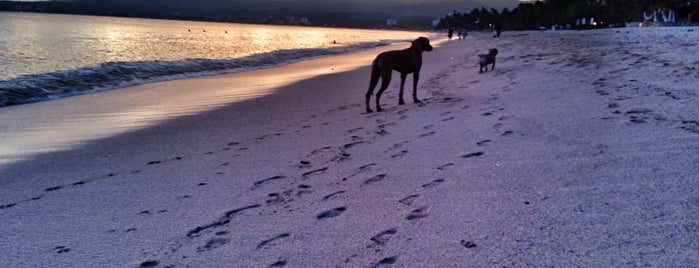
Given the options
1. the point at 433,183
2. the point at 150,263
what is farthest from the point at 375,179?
the point at 150,263

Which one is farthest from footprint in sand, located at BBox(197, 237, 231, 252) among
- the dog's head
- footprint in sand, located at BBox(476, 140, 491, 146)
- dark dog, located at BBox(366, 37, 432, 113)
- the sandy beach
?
the dog's head

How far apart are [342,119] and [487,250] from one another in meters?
5.84

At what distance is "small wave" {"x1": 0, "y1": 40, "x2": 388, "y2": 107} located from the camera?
1283 centimetres

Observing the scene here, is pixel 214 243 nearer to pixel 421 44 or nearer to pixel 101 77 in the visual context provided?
pixel 421 44

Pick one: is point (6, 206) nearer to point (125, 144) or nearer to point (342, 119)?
point (125, 144)

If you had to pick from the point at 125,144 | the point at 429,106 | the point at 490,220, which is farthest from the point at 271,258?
the point at 429,106

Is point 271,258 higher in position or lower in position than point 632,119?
lower

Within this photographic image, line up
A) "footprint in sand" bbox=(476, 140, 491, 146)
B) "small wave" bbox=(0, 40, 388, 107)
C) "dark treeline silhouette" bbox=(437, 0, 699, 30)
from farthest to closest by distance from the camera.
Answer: "dark treeline silhouette" bbox=(437, 0, 699, 30)
"small wave" bbox=(0, 40, 388, 107)
"footprint in sand" bbox=(476, 140, 491, 146)

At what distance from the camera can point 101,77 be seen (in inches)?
656

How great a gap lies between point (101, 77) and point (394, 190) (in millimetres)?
15762

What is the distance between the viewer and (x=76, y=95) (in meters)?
13.5

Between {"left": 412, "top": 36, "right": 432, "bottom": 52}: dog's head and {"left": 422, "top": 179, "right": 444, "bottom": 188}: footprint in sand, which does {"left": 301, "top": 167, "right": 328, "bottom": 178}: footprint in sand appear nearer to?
{"left": 422, "top": 179, "right": 444, "bottom": 188}: footprint in sand

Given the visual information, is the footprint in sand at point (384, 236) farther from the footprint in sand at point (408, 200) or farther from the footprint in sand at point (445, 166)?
the footprint in sand at point (445, 166)

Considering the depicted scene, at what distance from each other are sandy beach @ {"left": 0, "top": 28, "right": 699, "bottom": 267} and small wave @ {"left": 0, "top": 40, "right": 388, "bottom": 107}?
19.7 ft
